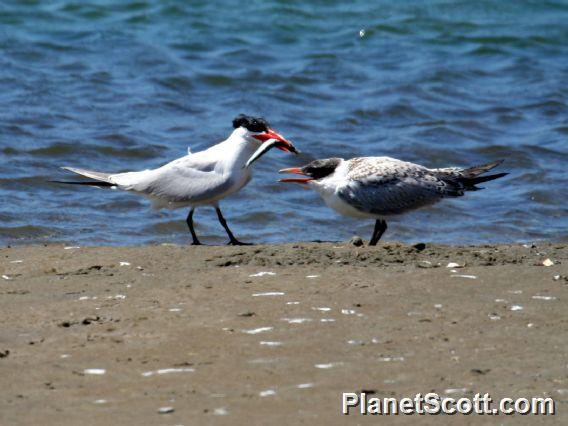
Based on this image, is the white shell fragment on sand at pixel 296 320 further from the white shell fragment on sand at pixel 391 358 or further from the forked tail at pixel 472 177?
the forked tail at pixel 472 177

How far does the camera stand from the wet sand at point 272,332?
4.10 meters

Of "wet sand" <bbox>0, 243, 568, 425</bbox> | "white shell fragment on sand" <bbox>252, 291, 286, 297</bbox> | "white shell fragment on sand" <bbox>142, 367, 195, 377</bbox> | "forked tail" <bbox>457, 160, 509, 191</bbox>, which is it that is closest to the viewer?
"wet sand" <bbox>0, 243, 568, 425</bbox>

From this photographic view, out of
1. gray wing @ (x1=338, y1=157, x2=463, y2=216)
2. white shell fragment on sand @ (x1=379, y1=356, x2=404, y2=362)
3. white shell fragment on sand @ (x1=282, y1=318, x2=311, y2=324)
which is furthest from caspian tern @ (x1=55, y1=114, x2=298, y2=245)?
white shell fragment on sand @ (x1=379, y1=356, x2=404, y2=362)

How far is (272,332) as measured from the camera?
4805 mm

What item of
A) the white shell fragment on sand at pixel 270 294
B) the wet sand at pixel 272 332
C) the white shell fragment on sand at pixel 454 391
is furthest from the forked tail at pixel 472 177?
the white shell fragment on sand at pixel 454 391

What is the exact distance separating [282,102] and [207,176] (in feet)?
16.3

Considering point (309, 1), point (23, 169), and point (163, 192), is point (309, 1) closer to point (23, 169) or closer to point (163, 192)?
point (23, 169)

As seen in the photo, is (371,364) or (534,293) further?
(534,293)

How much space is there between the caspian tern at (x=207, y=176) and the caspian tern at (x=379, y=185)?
362 millimetres

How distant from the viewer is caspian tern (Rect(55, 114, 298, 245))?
7438 millimetres

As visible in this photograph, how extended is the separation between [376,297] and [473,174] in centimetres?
235

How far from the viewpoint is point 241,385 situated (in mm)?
4230

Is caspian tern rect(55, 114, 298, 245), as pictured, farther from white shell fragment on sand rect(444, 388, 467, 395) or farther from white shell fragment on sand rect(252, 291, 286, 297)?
white shell fragment on sand rect(444, 388, 467, 395)

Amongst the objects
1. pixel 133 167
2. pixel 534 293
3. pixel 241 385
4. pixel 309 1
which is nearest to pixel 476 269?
pixel 534 293
